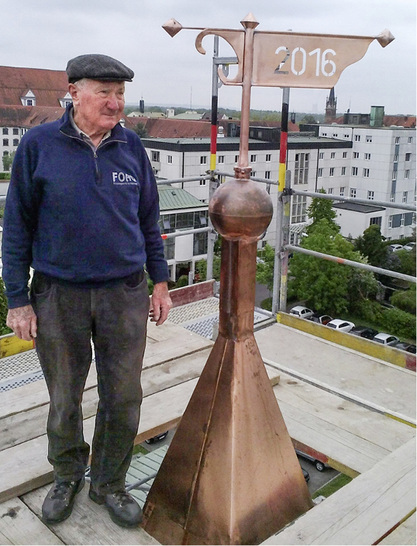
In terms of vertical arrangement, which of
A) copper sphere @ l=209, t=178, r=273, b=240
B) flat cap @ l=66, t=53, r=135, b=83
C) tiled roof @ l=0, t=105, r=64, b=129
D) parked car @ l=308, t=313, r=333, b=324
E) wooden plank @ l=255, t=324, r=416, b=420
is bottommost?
parked car @ l=308, t=313, r=333, b=324

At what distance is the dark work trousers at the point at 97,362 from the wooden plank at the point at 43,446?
172mm

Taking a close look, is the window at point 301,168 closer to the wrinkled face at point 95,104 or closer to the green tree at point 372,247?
the green tree at point 372,247

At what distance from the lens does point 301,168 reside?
124ft

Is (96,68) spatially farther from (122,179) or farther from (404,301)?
(404,301)

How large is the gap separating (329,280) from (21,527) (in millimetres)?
23941

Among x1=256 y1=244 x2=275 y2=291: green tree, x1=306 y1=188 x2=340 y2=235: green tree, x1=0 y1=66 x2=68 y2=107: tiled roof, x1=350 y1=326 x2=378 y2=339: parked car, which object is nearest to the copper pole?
x1=350 y1=326 x2=378 y2=339: parked car

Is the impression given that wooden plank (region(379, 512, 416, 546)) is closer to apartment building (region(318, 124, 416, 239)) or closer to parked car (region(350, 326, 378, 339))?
parked car (region(350, 326, 378, 339))

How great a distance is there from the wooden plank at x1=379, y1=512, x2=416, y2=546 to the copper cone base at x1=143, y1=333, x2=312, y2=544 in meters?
0.34

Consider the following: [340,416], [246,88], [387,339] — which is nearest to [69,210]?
[246,88]

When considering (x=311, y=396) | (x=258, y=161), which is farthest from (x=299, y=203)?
(x=311, y=396)

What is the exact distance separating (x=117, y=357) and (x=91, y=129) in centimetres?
67

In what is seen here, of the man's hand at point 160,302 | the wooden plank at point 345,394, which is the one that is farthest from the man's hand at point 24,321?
the wooden plank at point 345,394

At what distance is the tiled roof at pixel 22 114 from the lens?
46156 millimetres

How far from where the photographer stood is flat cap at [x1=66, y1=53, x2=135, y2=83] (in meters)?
1.71
